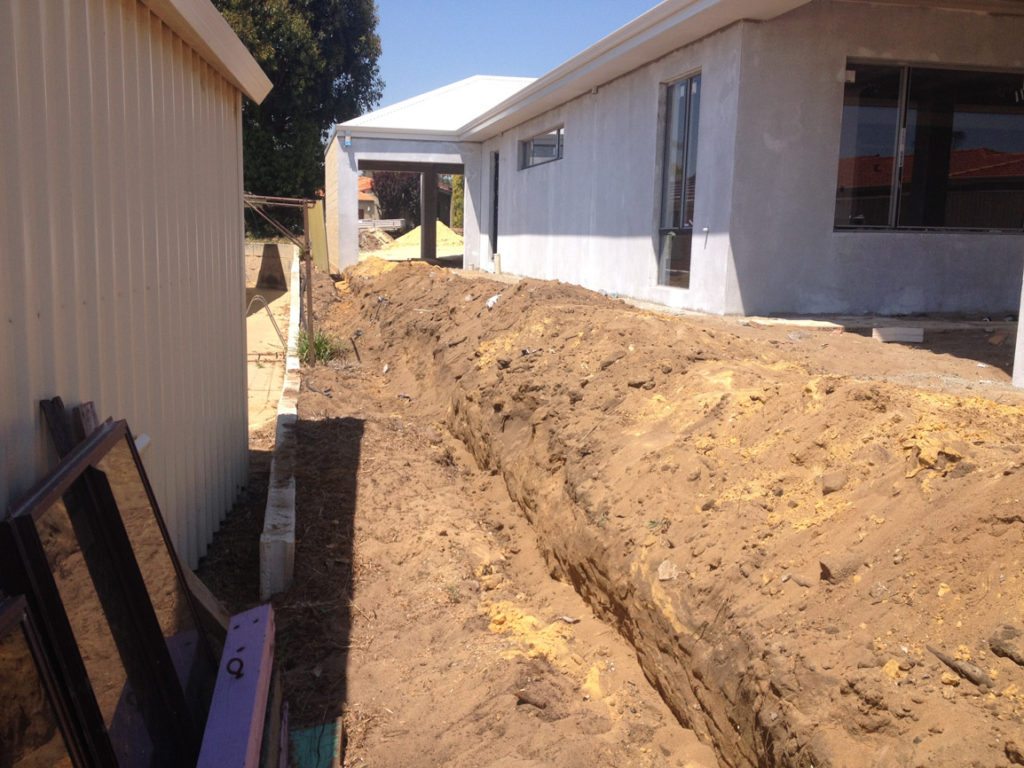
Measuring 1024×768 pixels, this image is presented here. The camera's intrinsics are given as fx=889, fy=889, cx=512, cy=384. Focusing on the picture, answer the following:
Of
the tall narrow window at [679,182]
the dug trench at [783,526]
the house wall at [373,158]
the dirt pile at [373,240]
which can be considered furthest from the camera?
the dirt pile at [373,240]

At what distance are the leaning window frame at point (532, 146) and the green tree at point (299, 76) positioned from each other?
13465 millimetres

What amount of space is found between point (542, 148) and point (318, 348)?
→ 27.2 feet

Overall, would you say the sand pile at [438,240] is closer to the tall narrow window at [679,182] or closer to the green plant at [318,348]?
the green plant at [318,348]

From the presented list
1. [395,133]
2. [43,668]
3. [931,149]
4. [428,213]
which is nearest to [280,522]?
[43,668]

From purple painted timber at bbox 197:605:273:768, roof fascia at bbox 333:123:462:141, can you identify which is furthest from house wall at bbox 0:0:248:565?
roof fascia at bbox 333:123:462:141

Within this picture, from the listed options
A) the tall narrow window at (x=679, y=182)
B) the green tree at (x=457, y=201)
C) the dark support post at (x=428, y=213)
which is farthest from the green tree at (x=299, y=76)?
the tall narrow window at (x=679, y=182)

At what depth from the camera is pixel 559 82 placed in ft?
47.5

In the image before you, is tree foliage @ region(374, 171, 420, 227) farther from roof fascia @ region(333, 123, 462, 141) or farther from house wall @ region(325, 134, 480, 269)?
roof fascia @ region(333, 123, 462, 141)

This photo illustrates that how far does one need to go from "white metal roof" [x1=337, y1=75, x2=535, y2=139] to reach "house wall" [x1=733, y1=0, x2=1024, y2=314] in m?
12.8

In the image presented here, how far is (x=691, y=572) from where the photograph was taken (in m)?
4.02

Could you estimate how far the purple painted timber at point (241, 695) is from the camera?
103 inches

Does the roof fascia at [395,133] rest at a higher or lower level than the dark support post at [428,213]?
higher

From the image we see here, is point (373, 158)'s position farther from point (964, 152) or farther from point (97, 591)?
point (97, 591)

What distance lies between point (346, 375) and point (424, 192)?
66.4 feet
